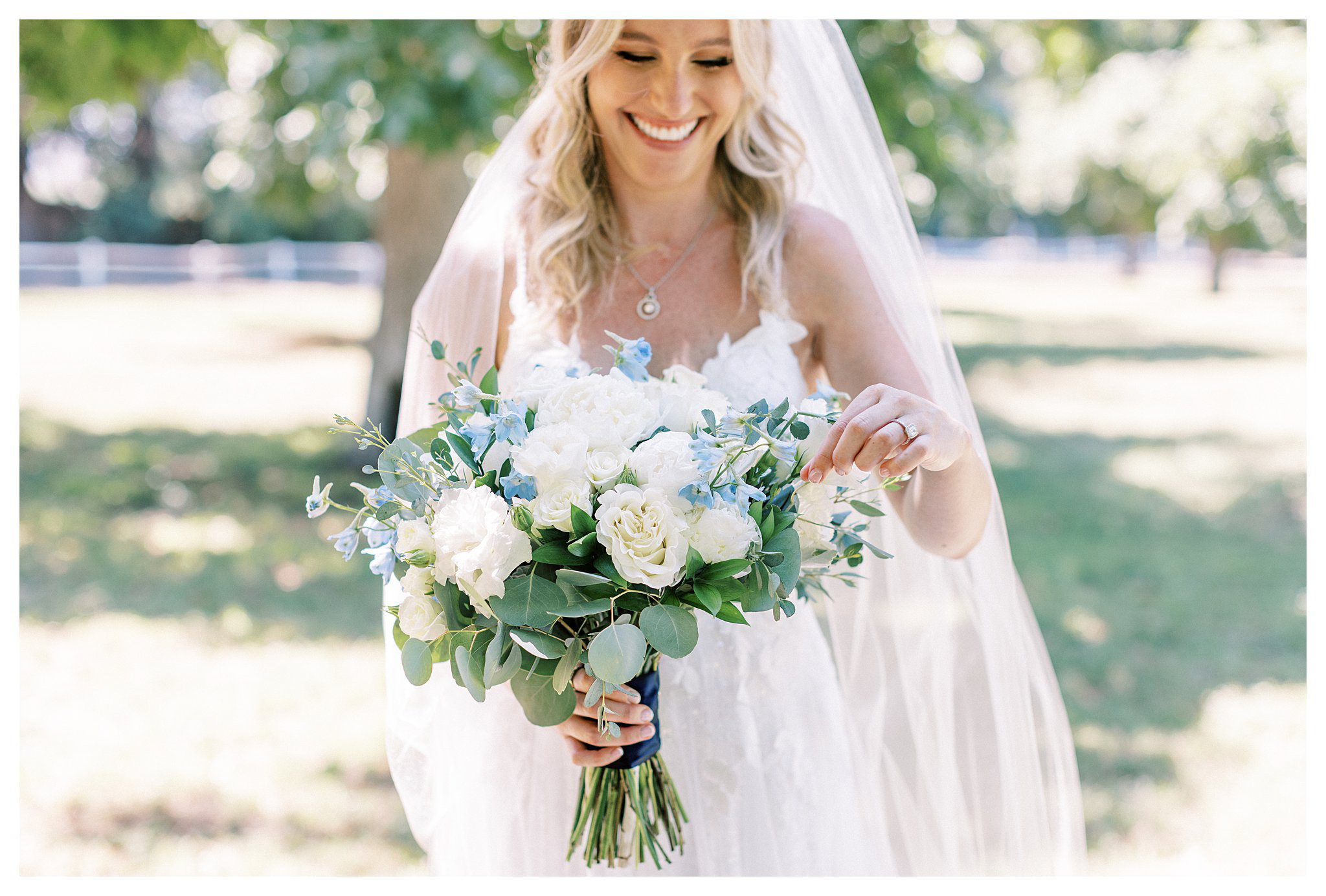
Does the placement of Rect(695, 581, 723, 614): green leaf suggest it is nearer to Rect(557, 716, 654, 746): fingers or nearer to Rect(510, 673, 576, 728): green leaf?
Rect(510, 673, 576, 728): green leaf

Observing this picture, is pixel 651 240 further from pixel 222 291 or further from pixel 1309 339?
pixel 222 291

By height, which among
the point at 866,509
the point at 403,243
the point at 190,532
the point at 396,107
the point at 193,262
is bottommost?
the point at 866,509

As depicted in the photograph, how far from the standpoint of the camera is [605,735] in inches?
72.2

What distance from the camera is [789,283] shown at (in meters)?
2.37

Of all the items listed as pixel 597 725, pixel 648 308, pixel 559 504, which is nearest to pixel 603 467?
pixel 559 504

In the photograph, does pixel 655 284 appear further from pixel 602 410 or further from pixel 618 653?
pixel 618 653

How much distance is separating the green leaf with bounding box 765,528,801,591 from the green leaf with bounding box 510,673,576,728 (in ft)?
1.29

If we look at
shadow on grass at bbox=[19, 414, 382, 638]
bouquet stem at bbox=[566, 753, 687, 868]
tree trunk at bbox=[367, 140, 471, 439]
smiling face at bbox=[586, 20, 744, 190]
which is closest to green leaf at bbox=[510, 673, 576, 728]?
bouquet stem at bbox=[566, 753, 687, 868]

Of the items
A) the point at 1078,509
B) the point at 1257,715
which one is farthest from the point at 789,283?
the point at 1078,509

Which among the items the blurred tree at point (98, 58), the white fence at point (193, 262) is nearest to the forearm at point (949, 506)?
the blurred tree at point (98, 58)

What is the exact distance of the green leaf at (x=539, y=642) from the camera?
1625 mm

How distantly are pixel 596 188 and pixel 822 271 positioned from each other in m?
0.57

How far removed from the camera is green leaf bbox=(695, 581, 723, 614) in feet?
5.24

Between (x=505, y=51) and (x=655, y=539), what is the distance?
561 cm
